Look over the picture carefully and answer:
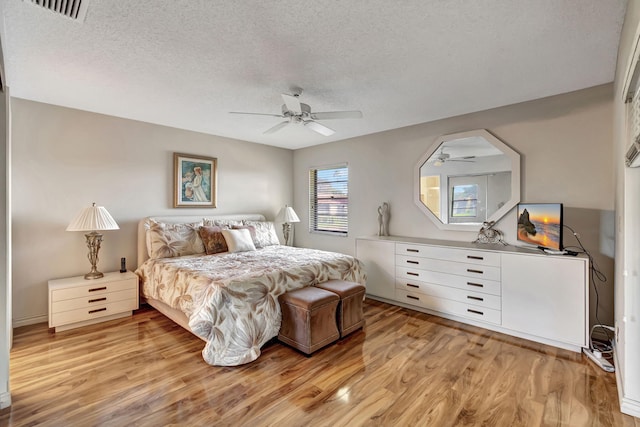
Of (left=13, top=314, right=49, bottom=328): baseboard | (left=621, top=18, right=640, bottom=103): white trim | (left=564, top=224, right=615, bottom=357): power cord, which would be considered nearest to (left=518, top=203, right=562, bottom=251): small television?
(left=564, top=224, right=615, bottom=357): power cord

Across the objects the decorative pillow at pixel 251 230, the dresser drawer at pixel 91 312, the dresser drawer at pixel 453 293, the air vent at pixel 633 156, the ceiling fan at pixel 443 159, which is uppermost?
the ceiling fan at pixel 443 159

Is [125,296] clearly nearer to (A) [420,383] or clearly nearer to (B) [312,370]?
(B) [312,370]

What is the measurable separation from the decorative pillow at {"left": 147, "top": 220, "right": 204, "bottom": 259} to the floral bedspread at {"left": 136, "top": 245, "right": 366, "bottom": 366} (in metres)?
0.15

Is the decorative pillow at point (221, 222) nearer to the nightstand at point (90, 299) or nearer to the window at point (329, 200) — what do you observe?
the nightstand at point (90, 299)

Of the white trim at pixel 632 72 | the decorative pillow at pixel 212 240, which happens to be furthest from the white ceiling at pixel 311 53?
the decorative pillow at pixel 212 240

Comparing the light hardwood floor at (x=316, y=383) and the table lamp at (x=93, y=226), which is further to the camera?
the table lamp at (x=93, y=226)

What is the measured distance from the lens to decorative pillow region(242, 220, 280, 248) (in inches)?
179

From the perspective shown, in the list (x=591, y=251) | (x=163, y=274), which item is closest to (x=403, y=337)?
(x=591, y=251)

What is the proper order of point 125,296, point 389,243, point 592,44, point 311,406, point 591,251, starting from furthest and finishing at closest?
point 389,243 < point 125,296 < point 591,251 < point 592,44 < point 311,406

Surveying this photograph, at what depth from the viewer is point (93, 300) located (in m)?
3.19

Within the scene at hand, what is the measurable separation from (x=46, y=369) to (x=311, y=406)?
7.07 ft

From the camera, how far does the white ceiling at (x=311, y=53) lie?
1.77 m

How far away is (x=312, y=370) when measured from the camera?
236cm

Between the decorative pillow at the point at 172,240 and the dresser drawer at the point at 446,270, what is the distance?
2.74 m
